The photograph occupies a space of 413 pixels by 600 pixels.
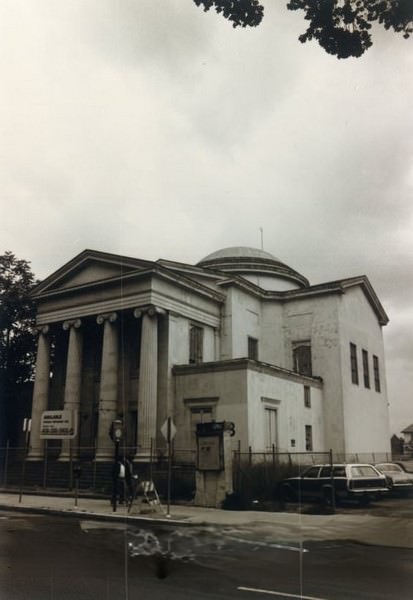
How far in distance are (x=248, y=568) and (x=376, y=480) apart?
38.2 ft

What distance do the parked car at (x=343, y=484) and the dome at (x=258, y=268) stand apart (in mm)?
20682

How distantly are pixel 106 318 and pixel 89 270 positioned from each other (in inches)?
106

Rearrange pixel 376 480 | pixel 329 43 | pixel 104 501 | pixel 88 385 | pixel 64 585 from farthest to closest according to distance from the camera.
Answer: pixel 88 385, pixel 104 501, pixel 376 480, pixel 64 585, pixel 329 43

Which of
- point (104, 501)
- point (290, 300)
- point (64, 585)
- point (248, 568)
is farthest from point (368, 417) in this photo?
point (64, 585)

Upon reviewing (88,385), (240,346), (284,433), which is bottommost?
(284,433)

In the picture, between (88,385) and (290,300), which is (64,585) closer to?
(88,385)

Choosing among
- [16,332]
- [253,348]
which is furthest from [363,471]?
[16,332]

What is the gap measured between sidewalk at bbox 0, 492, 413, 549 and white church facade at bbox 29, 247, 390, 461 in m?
6.02

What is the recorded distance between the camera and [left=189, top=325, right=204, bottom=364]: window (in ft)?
98.8

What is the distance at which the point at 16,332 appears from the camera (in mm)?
30750

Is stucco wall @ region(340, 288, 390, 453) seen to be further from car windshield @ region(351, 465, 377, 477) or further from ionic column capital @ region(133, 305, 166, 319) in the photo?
car windshield @ region(351, 465, 377, 477)

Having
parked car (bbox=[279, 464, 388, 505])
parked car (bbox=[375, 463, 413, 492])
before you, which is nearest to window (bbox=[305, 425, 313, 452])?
parked car (bbox=[375, 463, 413, 492])

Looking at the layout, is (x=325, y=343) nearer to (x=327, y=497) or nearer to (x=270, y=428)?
(x=270, y=428)

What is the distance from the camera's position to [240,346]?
32750mm
